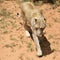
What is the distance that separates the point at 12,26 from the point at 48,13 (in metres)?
1.44

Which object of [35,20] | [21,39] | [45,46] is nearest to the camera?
[35,20]

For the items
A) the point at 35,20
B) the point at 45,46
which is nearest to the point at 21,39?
the point at 45,46

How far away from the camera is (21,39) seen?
6789 mm

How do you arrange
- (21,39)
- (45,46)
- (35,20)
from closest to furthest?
(35,20) → (45,46) → (21,39)

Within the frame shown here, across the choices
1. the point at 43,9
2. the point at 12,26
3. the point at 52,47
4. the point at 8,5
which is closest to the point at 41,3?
the point at 43,9

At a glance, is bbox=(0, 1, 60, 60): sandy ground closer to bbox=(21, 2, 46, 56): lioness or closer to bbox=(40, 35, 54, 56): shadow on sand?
bbox=(40, 35, 54, 56): shadow on sand

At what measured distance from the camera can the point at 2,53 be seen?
6.27m

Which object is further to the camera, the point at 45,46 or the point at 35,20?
the point at 45,46

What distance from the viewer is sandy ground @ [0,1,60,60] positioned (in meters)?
6.19

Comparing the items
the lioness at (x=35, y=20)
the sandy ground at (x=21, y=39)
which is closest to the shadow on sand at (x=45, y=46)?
the sandy ground at (x=21, y=39)

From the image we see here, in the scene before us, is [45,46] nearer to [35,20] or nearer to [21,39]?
[21,39]

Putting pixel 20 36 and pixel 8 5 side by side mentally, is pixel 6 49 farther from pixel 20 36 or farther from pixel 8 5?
pixel 8 5

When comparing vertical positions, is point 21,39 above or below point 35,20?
below

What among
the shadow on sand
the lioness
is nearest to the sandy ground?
the shadow on sand
